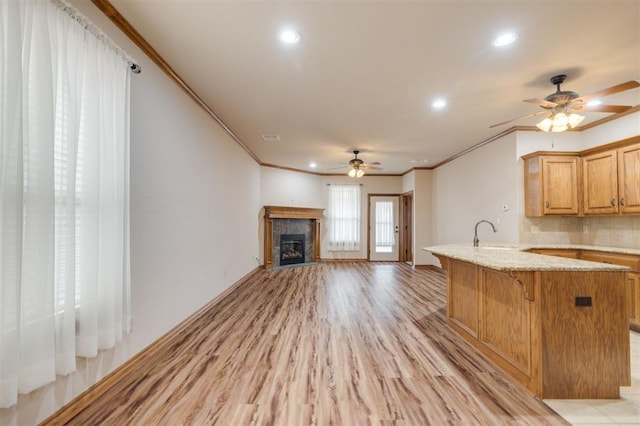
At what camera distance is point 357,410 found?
5.47 feet

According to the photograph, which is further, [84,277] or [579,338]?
[579,338]

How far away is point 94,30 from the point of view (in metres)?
1.64

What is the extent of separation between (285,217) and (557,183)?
543 cm

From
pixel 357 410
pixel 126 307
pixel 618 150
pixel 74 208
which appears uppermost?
pixel 618 150

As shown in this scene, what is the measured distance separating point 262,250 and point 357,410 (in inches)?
202

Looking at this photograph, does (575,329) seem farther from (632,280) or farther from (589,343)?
(632,280)

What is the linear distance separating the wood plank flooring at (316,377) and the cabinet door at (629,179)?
270cm

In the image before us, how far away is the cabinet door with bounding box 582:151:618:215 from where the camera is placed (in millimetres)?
3389

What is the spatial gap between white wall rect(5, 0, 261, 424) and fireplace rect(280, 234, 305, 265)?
283 cm

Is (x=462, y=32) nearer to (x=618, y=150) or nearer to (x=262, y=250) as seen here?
(x=618, y=150)

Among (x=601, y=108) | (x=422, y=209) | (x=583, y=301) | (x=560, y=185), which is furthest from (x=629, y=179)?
(x=422, y=209)

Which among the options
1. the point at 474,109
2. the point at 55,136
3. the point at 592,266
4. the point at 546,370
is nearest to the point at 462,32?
the point at 474,109

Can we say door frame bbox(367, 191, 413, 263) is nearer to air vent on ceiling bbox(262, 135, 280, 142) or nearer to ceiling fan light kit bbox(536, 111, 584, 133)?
air vent on ceiling bbox(262, 135, 280, 142)

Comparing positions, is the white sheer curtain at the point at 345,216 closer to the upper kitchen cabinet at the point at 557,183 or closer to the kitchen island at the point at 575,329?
the upper kitchen cabinet at the point at 557,183
